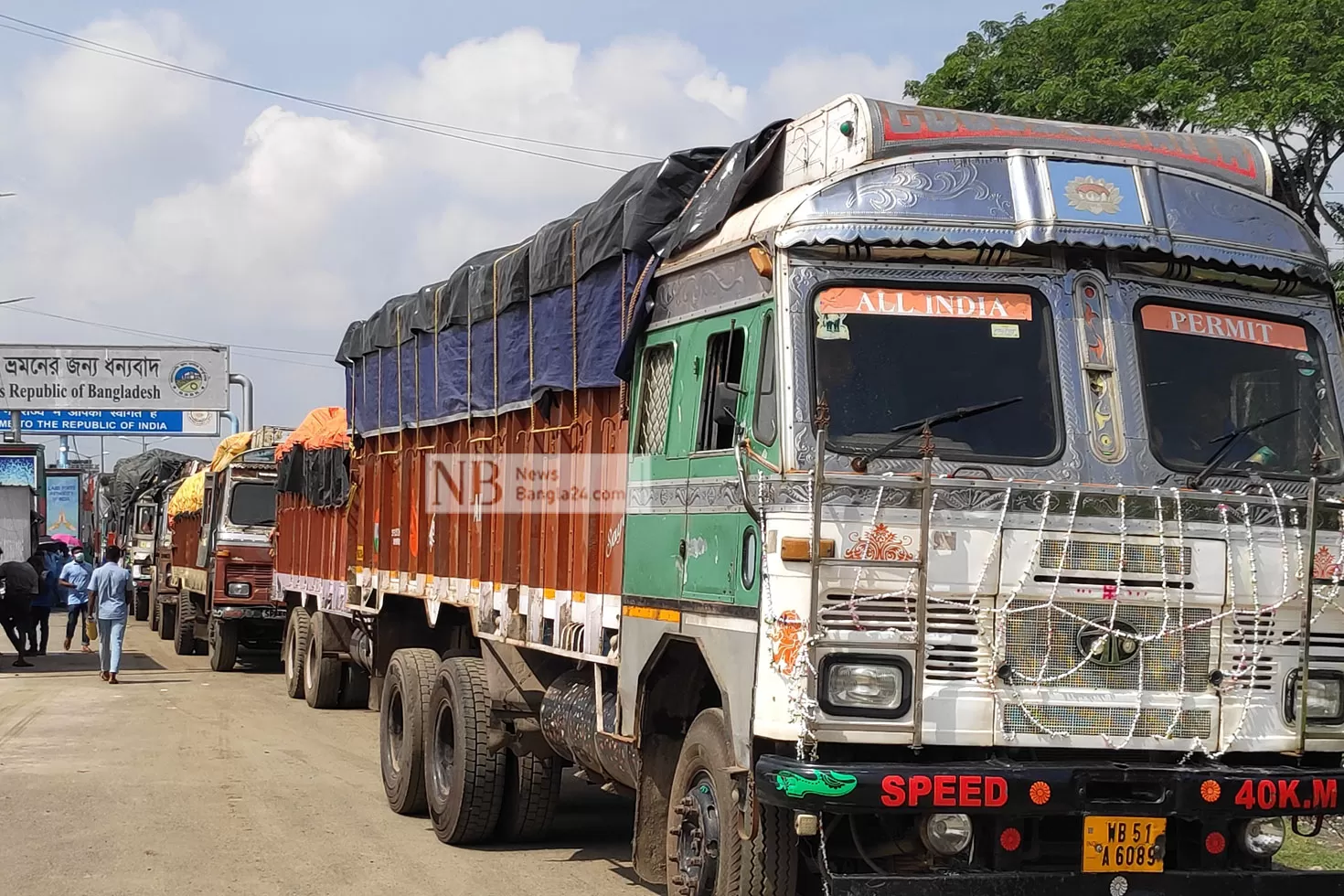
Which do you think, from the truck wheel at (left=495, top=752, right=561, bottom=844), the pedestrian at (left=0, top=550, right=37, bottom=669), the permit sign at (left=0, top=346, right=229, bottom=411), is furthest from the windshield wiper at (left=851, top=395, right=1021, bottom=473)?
the permit sign at (left=0, top=346, right=229, bottom=411)

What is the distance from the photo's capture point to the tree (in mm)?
17328

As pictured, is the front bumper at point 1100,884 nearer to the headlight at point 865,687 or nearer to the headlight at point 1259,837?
the headlight at point 1259,837

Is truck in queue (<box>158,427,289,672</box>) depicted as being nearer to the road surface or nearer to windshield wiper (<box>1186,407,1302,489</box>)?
the road surface

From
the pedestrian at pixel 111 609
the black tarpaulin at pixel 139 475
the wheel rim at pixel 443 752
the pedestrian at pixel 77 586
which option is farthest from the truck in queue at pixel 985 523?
the black tarpaulin at pixel 139 475

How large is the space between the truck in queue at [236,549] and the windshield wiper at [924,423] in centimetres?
1710

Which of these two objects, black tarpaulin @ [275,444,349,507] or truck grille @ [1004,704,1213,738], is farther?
black tarpaulin @ [275,444,349,507]

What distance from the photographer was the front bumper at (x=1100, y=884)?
5398 millimetres

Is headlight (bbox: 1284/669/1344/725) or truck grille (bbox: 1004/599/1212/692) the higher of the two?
truck grille (bbox: 1004/599/1212/692)

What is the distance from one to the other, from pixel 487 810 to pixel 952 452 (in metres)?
4.68

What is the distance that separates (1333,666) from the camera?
599 cm

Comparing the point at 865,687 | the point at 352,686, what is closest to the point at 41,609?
the point at 352,686

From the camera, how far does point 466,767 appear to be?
9.32m

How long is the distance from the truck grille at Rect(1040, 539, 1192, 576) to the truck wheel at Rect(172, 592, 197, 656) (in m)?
22.6

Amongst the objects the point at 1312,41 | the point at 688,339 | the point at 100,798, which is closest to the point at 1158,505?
the point at 688,339
